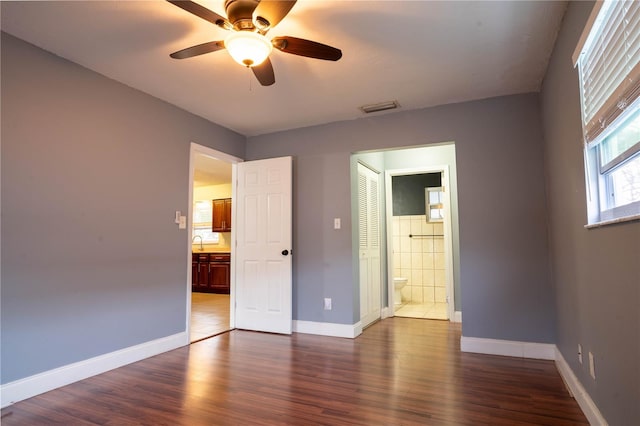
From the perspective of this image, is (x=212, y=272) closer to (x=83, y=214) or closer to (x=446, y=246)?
(x=446, y=246)

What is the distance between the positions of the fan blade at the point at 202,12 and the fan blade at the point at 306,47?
286 mm

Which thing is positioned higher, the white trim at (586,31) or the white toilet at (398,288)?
the white trim at (586,31)

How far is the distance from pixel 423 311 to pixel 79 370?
4268mm

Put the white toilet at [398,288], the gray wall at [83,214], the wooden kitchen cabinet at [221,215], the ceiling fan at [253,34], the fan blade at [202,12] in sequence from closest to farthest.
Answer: the fan blade at [202,12] → the ceiling fan at [253,34] → the gray wall at [83,214] → the white toilet at [398,288] → the wooden kitchen cabinet at [221,215]

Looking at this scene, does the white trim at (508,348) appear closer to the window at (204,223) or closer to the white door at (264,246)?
the white door at (264,246)

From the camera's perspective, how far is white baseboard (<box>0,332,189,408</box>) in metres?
2.36

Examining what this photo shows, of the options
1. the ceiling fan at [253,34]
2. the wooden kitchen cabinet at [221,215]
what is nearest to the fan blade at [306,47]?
the ceiling fan at [253,34]

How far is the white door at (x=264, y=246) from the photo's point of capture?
4195mm

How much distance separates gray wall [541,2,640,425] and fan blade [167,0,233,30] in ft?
6.03

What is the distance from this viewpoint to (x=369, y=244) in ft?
15.4

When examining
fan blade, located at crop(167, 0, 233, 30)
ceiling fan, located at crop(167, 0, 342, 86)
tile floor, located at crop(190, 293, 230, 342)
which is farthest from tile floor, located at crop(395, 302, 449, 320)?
fan blade, located at crop(167, 0, 233, 30)

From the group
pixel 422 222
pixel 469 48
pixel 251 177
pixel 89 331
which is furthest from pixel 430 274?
pixel 89 331

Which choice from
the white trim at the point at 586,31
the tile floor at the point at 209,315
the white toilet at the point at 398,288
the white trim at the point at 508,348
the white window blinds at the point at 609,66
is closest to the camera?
the white window blinds at the point at 609,66

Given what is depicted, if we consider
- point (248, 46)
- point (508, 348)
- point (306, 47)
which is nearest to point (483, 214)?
point (508, 348)
